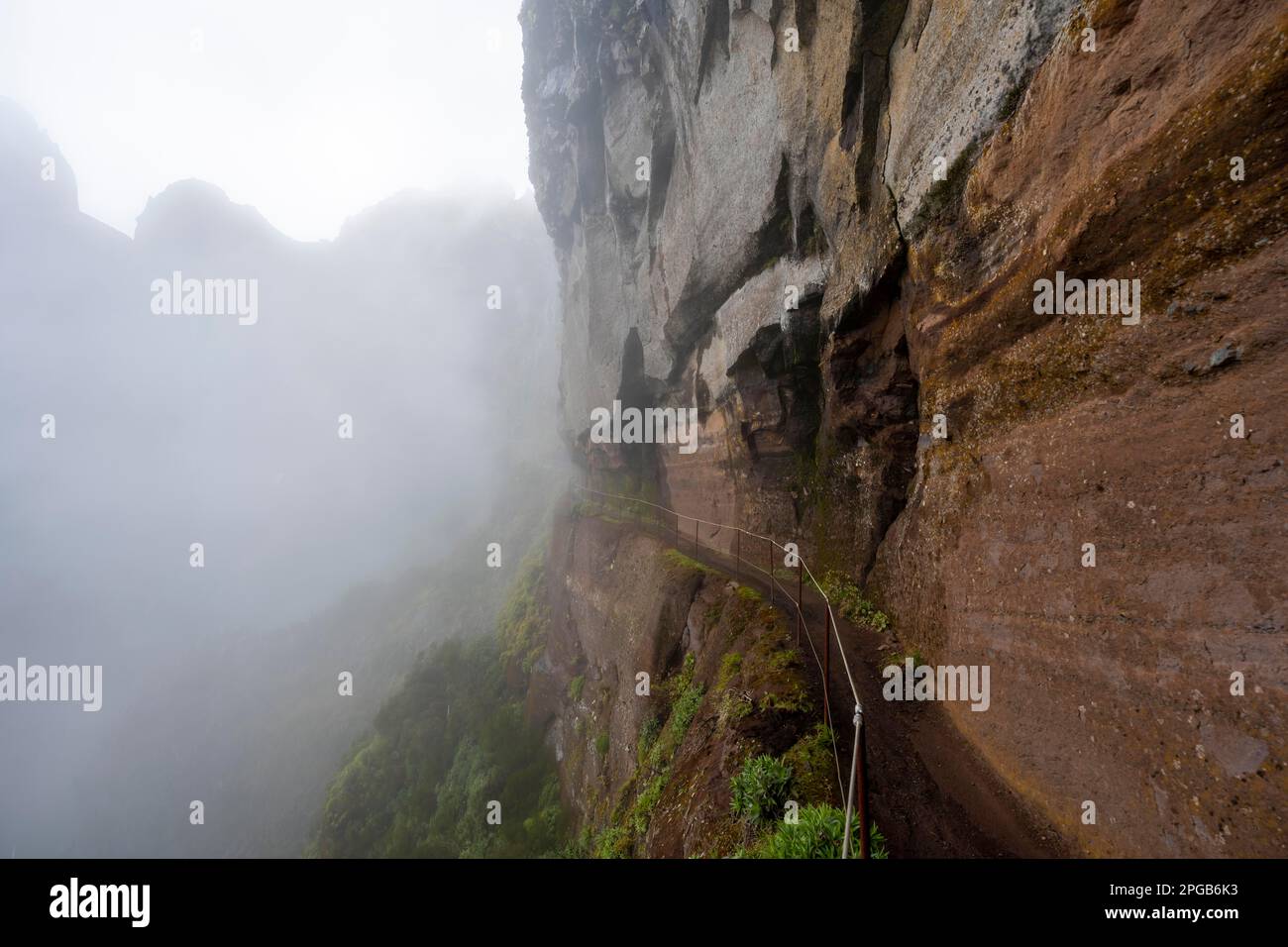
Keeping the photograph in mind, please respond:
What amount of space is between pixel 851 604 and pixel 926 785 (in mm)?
3643

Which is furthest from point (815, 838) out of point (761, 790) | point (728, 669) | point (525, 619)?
point (525, 619)

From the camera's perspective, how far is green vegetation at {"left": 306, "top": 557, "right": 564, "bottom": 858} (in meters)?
17.1

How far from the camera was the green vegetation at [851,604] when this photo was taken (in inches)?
297

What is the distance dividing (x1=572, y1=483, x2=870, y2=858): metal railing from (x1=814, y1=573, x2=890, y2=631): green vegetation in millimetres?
213

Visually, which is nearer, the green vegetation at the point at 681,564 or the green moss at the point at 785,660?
the green moss at the point at 785,660

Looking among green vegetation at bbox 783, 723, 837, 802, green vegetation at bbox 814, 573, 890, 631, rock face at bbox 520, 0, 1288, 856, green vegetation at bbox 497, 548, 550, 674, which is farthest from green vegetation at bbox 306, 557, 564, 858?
rock face at bbox 520, 0, 1288, 856

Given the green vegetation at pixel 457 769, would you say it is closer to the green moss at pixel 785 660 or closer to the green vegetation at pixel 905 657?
the green moss at pixel 785 660

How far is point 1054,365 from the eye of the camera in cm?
465

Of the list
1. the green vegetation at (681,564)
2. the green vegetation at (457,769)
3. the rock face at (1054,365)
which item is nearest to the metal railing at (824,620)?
the green vegetation at (681,564)

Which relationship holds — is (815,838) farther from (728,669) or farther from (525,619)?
(525,619)

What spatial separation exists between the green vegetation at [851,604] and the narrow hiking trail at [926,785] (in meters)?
0.67

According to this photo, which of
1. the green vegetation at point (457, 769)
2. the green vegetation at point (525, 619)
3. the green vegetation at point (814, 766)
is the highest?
the green vegetation at point (814, 766)
